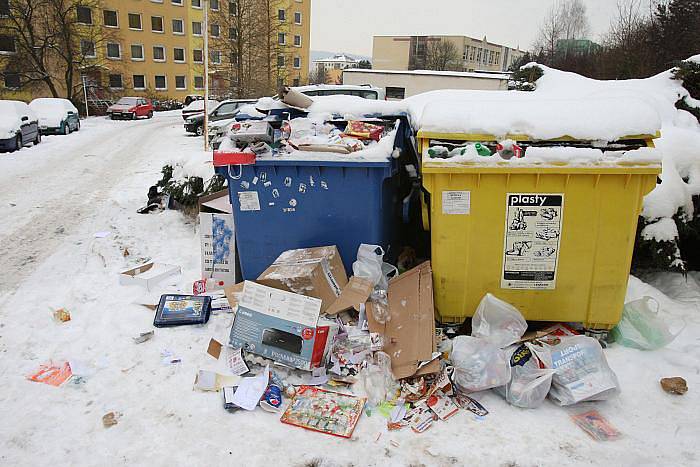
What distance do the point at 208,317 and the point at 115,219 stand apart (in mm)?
3549

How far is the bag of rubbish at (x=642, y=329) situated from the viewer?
3223 mm

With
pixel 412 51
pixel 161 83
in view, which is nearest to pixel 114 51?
pixel 161 83

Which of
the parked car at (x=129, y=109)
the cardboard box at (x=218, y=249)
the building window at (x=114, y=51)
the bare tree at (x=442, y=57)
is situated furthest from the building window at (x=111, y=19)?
the cardboard box at (x=218, y=249)

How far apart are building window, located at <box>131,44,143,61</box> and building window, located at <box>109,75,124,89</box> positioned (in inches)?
97.4

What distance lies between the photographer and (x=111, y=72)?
122 feet

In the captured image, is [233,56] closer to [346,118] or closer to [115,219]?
[115,219]

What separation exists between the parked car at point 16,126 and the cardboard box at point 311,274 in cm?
1243

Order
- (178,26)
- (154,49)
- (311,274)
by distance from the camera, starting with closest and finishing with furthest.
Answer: (311,274) → (154,49) → (178,26)

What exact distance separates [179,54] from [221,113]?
1135 inches

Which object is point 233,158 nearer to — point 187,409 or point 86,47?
point 187,409

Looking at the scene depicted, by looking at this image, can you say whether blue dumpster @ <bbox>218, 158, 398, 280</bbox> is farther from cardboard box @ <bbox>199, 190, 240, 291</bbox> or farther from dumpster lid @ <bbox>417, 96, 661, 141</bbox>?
dumpster lid @ <bbox>417, 96, 661, 141</bbox>

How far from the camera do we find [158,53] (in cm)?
4084

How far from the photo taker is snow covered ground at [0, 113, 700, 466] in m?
2.44

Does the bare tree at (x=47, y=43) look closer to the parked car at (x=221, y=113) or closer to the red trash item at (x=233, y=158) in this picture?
the parked car at (x=221, y=113)
